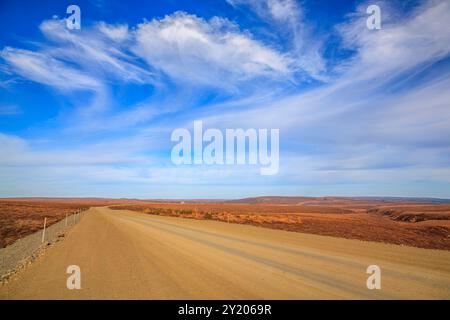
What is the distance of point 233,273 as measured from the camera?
31.6 ft

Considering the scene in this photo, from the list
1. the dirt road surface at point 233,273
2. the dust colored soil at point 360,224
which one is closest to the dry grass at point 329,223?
the dust colored soil at point 360,224

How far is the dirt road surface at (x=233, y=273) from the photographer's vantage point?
300 inches

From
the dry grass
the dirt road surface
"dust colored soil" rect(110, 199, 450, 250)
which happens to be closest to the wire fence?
the dirt road surface

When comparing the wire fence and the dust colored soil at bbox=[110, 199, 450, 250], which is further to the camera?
the dust colored soil at bbox=[110, 199, 450, 250]

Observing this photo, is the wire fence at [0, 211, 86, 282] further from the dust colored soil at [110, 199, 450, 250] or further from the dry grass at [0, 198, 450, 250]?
the dust colored soil at [110, 199, 450, 250]

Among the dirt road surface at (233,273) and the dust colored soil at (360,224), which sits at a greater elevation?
the dirt road surface at (233,273)

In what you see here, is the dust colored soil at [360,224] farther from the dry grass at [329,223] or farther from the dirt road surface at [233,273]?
the dirt road surface at [233,273]

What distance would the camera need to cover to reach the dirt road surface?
7.62m

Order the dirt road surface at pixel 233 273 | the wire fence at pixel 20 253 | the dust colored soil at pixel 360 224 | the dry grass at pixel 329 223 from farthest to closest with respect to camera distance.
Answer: the dry grass at pixel 329 223 < the dust colored soil at pixel 360 224 < the wire fence at pixel 20 253 < the dirt road surface at pixel 233 273

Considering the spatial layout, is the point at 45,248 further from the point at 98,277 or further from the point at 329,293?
the point at 329,293

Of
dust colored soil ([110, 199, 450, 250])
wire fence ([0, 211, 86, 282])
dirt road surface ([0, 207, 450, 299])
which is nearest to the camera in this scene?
dirt road surface ([0, 207, 450, 299])

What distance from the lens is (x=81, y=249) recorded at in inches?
588

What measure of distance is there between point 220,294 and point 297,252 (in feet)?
23.9

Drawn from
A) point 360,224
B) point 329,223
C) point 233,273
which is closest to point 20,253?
point 233,273
